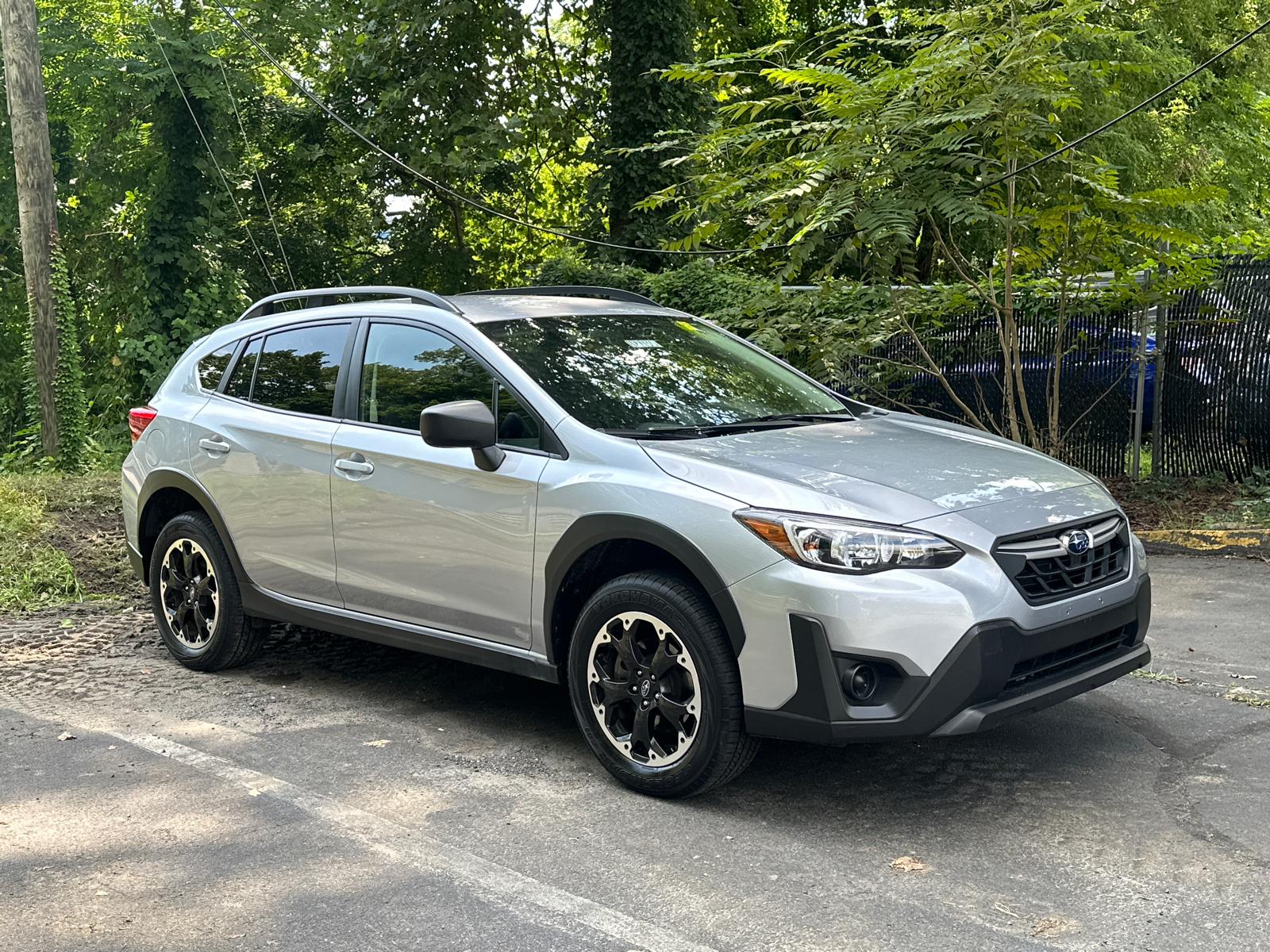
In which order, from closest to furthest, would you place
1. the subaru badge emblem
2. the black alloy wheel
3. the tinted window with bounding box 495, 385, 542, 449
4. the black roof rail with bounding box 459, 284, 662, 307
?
the subaru badge emblem → the tinted window with bounding box 495, 385, 542, 449 → the black roof rail with bounding box 459, 284, 662, 307 → the black alloy wheel

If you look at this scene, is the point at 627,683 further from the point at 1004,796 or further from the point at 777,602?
the point at 1004,796

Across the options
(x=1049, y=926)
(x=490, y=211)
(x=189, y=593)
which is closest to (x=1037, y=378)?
(x=490, y=211)

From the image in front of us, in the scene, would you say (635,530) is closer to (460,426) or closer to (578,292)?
(460,426)

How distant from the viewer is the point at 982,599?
4.04 m

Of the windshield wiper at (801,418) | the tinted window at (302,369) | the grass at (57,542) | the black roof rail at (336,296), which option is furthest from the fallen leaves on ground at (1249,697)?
the grass at (57,542)

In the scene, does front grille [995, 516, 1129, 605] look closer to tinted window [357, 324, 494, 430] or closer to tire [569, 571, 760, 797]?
tire [569, 571, 760, 797]

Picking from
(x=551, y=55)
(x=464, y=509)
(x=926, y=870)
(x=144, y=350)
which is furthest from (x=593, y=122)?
(x=926, y=870)

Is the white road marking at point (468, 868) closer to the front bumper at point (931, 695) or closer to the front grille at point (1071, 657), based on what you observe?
the front bumper at point (931, 695)

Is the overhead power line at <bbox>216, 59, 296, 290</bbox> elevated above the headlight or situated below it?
above

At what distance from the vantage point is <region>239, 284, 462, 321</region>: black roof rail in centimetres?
557

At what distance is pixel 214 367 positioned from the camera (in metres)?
6.57

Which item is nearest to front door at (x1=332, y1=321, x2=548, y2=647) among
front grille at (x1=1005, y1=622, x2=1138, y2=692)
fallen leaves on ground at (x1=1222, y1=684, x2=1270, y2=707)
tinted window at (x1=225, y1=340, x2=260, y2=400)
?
tinted window at (x1=225, y1=340, x2=260, y2=400)

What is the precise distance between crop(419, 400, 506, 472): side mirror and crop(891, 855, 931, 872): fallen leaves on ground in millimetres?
2016

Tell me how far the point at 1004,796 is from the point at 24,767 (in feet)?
11.9
